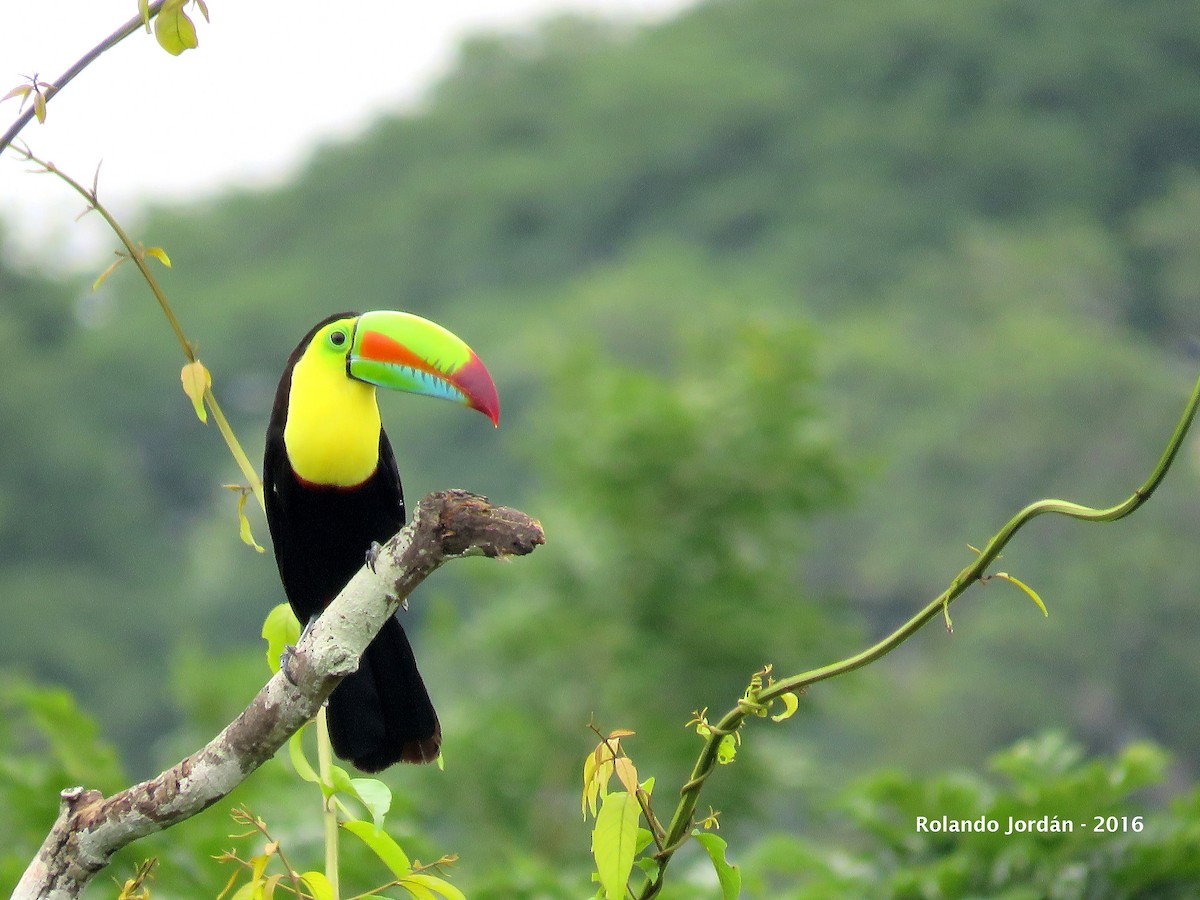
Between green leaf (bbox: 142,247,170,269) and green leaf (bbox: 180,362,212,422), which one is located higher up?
green leaf (bbox: 142,247,170,269)

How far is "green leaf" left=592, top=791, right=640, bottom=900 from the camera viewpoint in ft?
8.23

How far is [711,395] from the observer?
31.3 feet

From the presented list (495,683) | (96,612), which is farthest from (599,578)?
(96,612)

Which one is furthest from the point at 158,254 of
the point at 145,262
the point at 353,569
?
the point at 353,569

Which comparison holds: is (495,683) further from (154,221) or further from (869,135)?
(154,221)

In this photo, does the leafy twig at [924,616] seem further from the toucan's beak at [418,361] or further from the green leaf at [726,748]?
the toucan's beak at [418,361]

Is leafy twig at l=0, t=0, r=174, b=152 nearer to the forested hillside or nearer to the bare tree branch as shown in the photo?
the bare tree branch

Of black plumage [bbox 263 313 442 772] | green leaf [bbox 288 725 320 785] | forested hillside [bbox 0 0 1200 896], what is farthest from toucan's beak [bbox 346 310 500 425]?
forested hillside [bbox 0 0 1200 896]

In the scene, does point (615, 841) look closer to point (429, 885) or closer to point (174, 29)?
point (429, 885)

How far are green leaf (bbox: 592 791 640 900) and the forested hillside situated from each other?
4.66ft

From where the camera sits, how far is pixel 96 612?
3416 cm

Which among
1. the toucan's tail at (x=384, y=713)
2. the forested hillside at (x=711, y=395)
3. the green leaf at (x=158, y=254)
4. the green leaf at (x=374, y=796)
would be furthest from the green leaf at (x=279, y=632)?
the forested hillside at (x=711, y=395)

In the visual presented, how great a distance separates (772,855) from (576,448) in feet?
17.1

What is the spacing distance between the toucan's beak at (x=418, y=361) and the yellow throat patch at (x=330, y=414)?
0.05 metres
